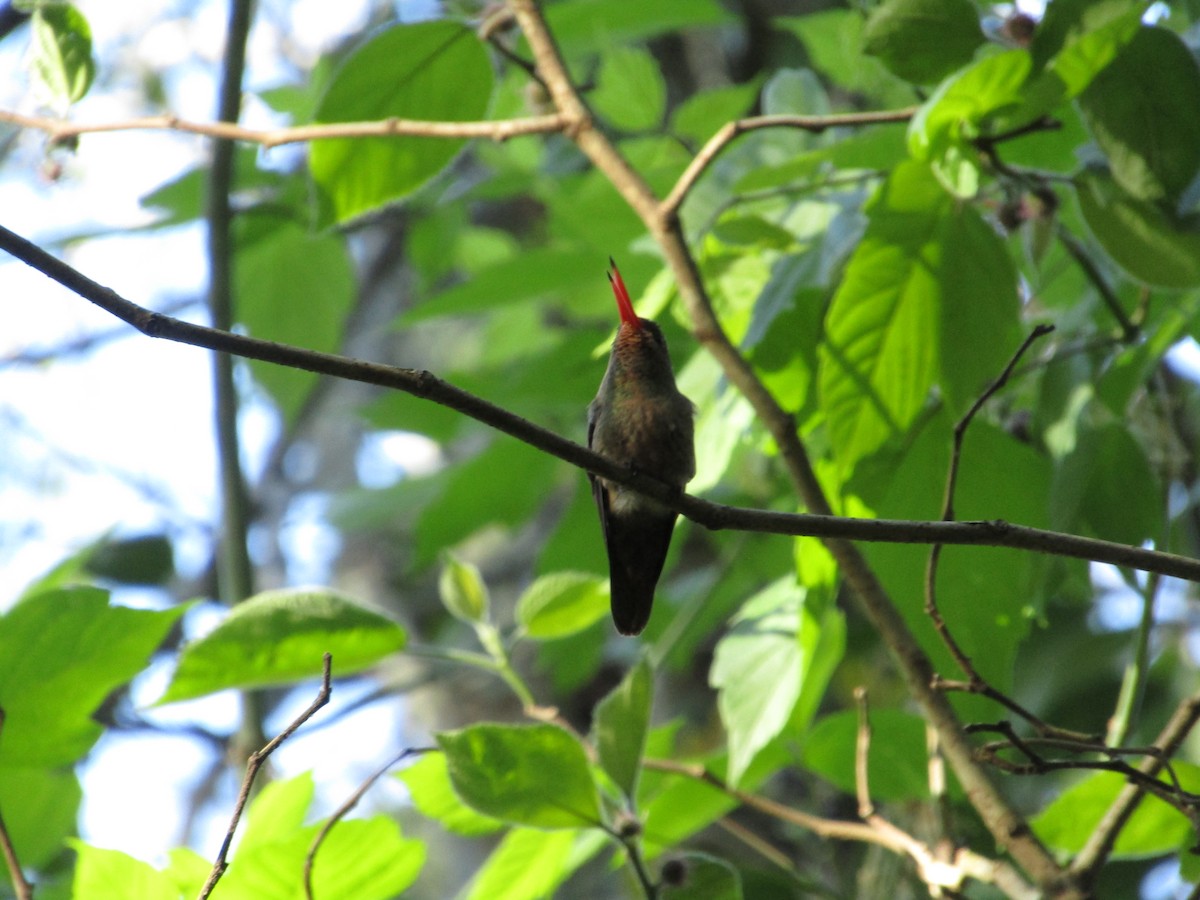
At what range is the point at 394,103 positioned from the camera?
2.42 meters

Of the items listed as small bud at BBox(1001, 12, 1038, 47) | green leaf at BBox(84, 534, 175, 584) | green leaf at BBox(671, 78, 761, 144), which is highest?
small bud at BBox(1001, 12, 1038, 47)

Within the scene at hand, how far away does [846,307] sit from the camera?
79.9 inches

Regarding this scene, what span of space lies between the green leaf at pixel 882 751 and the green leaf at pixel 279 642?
957mm

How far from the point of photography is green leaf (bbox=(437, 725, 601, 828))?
182cm

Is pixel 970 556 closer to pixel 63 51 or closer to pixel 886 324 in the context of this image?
pixel 886 324

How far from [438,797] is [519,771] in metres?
0.48

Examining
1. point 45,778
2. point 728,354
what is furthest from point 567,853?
point 45,778

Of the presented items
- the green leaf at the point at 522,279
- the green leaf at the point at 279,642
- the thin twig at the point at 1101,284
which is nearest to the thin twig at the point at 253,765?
the green leaf at the point at 279,642

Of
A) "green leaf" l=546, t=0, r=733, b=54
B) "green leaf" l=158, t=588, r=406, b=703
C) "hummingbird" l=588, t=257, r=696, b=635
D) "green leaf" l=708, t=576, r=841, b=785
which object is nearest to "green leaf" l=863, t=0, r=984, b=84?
"hummingbird" l=588, t=257, r=696, b=635

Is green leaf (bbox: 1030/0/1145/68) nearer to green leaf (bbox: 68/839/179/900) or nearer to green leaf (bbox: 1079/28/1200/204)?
green leaf (bbox: 1079/28/1200/204)

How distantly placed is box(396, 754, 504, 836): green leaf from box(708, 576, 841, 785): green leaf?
0.49 metres

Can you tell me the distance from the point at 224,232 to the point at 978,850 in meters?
2.29

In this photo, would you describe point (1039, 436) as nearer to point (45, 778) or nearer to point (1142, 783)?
point (1142, 783)

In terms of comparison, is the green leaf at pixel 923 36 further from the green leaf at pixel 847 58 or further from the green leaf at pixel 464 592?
the green leaf at pixel 464 592
